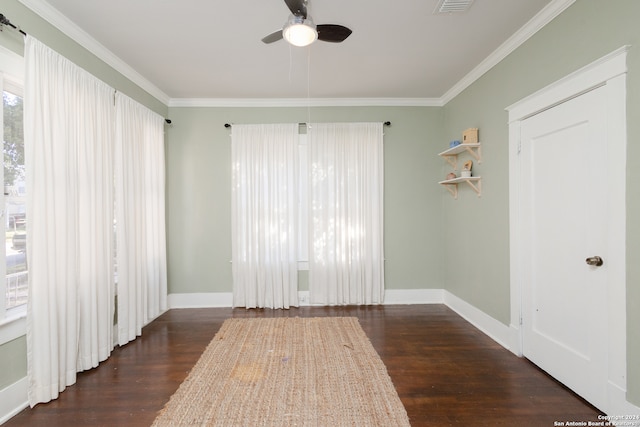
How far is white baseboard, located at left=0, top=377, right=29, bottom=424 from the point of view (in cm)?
184

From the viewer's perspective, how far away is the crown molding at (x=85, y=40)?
6.75ft

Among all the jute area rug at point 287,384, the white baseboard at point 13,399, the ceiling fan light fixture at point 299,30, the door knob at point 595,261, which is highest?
the ceiling fan light fixture at point 299,30

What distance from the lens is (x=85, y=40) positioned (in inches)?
96.3

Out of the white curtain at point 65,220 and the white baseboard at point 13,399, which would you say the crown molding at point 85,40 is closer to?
the white curtain at point 65,220

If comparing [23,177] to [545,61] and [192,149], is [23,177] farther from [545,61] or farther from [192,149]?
[545,61]

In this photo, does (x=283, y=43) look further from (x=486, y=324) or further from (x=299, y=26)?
(x=486, y=324)

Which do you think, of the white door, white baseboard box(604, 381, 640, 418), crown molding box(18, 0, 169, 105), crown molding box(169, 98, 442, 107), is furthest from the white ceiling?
white baseboard box(604, 381, 640, 418)

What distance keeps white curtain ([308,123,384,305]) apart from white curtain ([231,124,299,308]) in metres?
0.27

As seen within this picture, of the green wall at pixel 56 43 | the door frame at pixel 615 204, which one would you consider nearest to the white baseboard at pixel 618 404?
the door frame at pixel 615 204

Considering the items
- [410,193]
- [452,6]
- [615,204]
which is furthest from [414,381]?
[452,6]

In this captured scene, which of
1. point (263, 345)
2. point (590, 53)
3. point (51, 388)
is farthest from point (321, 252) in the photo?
point (590, 53)

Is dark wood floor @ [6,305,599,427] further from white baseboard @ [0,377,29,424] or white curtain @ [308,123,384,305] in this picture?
white curtain @ [308,123,384,305]

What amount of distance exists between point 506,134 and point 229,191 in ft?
10.7

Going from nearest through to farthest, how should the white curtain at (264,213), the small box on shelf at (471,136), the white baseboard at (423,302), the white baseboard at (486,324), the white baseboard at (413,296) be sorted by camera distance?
1. the white baseboard at (423,302)
2. the white baseboard at (486,324)
3. the small box on shelf at (471,136)
4. the white curtain at (264,213)
5. the white baseboard at (413,296)
